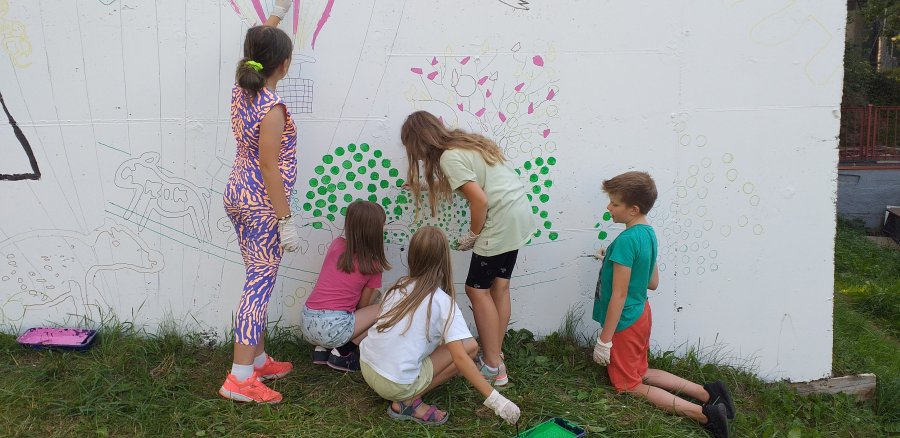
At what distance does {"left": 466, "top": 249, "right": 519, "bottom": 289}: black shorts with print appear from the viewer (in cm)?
344

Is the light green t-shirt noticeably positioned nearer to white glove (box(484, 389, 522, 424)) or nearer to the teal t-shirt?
the teal t-shirt

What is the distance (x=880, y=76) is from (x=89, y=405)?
55.6 feet

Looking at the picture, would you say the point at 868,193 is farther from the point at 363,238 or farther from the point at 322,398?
the point at 322,398

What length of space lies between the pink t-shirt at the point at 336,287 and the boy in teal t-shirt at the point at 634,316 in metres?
1.27

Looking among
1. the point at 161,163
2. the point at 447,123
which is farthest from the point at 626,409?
the point at 161,163

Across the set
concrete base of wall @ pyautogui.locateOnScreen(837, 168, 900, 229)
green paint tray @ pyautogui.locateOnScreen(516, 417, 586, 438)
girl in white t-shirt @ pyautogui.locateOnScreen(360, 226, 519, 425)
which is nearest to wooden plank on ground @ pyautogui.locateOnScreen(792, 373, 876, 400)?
green paint tray @ pyautogui.locateOnScreen(516, 417, 586, 438)

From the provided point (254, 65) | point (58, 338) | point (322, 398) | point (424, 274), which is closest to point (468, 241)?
point (424, 274)

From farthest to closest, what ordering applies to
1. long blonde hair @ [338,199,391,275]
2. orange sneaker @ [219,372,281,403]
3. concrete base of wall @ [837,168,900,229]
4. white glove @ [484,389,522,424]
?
concrete base of wall @ [837,168,900,229]
long blonde hair @ [338,199,391,275]
orange sneaker @ [219,372,281,403]
white glove @ [484,389,522,424]

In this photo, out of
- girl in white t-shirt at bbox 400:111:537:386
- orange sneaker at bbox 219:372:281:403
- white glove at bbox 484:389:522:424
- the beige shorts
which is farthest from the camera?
girl in white t-shirt at bbox 400:111:537:386

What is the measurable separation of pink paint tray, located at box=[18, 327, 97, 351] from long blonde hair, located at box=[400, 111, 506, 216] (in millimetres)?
2049

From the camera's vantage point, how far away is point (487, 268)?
3.45m

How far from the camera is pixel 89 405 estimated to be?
3.10 meters

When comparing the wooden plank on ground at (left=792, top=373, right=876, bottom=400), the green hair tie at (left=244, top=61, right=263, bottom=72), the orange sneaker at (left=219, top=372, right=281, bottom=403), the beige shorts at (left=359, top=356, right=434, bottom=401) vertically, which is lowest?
the wooden plank on ground at (left=792, top=373, right=876, bottom=400)

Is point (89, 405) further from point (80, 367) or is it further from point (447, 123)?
point (447, 123)
